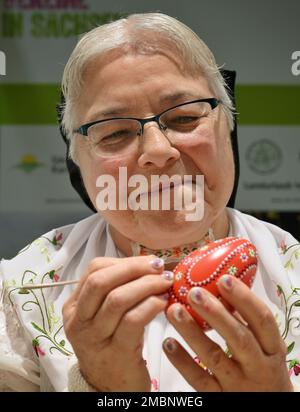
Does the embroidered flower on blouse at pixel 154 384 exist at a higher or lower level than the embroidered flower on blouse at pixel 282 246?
lower

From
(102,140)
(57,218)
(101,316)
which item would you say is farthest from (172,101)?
(57,218)

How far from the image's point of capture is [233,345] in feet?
2.74

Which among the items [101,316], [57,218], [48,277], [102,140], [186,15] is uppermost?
[186,15]

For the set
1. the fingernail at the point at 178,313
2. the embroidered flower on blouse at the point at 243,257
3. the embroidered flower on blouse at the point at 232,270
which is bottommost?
the fingernail at the point at 178,313

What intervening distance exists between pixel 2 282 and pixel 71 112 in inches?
17.1

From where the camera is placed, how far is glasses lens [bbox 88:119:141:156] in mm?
1146

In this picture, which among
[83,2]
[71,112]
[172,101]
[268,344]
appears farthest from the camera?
[83,2]

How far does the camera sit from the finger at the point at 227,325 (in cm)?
81

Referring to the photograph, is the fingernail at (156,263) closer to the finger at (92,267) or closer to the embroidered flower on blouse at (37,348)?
the finger at (92,267)

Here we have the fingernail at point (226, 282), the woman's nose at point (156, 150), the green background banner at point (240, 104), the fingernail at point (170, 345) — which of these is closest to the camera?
the fingernail at point (226, 282)

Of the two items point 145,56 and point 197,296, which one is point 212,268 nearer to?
point 197,296

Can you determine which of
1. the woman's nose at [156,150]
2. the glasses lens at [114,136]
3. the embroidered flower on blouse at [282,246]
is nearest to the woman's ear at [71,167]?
the glasses lens at [114,136]
